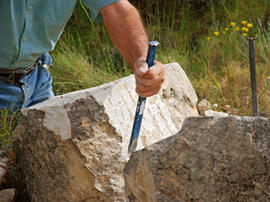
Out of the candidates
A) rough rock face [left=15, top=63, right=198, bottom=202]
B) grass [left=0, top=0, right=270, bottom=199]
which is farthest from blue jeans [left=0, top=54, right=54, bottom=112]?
rough rock face [left=15, top=63, right=198, bottom=202]

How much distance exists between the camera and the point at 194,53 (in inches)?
150

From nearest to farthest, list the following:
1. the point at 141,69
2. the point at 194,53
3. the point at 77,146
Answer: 1. the point at 141,69
2. the point at 77,146
3. the point at 194,53

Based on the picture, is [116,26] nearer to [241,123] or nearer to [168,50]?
[241,123]

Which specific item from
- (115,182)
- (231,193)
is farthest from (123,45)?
A: (231,193)

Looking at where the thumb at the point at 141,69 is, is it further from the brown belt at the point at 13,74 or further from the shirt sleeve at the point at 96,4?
the brown belt at the point at 13,74

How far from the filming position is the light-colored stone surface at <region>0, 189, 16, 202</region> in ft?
6.52

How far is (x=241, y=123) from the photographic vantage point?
127cm

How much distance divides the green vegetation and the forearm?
0.75 meters

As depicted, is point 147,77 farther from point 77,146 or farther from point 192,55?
point 192,55

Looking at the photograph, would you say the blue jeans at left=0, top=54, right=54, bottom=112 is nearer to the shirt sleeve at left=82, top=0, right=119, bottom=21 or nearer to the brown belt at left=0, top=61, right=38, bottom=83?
the brown belt at left=0, top=61, right=38, bottom=83

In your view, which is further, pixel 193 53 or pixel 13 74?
pixel 193 53

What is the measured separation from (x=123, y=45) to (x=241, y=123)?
0.99 m

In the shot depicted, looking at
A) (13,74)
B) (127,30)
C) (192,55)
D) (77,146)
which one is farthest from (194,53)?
(77,146)

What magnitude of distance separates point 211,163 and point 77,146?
0.76 metres
